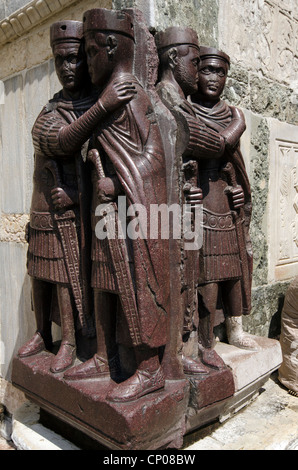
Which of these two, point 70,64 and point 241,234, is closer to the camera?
point 70,64

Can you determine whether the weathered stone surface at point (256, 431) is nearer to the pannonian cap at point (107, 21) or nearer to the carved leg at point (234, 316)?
the carved leg at point (234, 316)

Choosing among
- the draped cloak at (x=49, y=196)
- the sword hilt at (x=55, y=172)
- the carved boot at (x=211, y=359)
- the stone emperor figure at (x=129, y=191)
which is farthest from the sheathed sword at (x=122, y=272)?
the carved boot at (x=211, y=359)

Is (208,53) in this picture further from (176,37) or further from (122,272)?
(122,272)

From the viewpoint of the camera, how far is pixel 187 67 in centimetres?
183

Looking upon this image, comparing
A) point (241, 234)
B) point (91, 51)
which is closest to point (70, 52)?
point (91, 51)

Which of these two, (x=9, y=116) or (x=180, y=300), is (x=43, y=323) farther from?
(x=9, y=116)

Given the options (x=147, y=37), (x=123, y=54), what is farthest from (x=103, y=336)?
(x=147, y=37)

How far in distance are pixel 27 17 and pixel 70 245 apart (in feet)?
5.21

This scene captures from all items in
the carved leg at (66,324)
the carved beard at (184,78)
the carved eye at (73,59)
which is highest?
the carved eye at (73,59)

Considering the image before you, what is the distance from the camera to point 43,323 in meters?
2.12

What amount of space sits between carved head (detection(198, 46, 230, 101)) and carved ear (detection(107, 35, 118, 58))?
522 millimetres

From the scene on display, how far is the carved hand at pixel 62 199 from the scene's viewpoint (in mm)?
1868

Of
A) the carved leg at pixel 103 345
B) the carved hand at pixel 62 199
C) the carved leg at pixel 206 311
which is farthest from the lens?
the carved leg at pixel 206 311

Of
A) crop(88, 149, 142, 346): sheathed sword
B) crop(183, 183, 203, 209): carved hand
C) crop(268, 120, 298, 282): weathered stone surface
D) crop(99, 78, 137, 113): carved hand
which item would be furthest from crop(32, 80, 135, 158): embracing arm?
crop(268, 120, 298, 282): weathered stone surface
